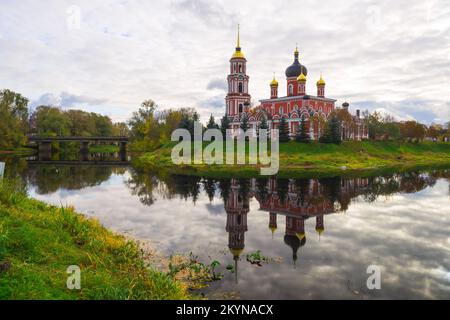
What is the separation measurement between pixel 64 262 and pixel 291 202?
1604 centimetres

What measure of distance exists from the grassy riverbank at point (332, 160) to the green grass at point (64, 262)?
26.2m

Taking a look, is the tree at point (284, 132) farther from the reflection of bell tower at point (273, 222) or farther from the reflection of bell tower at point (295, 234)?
the reflection of bell tower at point (295, 234)

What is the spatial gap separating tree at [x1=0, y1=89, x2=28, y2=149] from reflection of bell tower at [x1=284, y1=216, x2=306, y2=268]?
65412 millimetres

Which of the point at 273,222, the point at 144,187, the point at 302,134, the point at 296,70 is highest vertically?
the point at 296,70

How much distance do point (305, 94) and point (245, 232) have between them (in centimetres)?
5487

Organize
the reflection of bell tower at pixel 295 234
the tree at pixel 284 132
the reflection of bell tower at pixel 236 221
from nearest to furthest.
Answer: the reflection of bell tower at pixel 236 221 → the reflection of bell tower at pixel 295 234 → the tree at pixel 284 132

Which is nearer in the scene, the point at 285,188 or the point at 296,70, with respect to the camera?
the point at 285,188

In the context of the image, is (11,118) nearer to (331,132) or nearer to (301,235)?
(331,132)

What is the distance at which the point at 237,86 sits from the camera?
69.4 m

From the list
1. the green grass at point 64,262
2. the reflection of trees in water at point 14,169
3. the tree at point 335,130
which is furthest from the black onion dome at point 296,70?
the green grass at point 64,262

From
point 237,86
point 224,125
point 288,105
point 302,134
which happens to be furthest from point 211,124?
point 302,134

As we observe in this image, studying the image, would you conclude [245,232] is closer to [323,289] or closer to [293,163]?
[323,289]

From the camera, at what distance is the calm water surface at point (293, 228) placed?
10.2 metres
